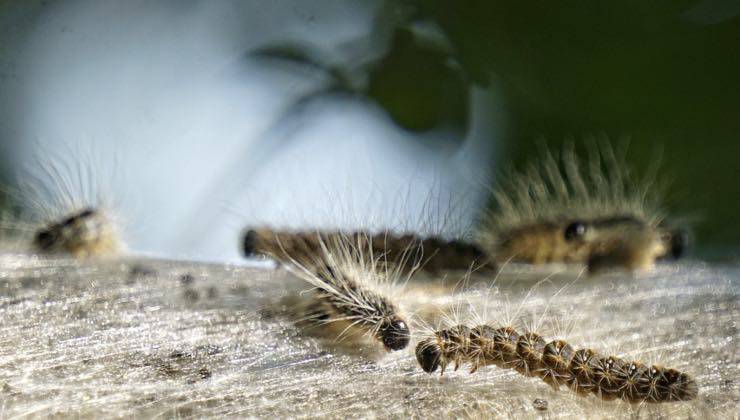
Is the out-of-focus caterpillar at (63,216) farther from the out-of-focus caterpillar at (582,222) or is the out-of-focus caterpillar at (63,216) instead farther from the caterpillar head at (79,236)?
the out-of-focus caterpillar at (582,222)

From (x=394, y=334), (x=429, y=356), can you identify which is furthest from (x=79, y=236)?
(x=429, y=356)

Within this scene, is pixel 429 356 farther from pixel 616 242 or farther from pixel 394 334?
pixel 616 242

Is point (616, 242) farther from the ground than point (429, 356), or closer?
farther from the ground

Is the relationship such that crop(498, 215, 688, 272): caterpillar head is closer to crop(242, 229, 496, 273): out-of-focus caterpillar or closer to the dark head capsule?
crop(242, 229, 496, 273): out-of-focus caterpillar

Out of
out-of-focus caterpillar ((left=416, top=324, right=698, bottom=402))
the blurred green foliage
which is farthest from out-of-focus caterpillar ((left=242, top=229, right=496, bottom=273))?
the blurred green foliage

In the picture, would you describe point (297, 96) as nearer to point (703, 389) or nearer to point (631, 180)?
point (631, 180)

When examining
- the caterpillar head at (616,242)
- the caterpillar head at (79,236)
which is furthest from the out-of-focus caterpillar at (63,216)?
the caterpillar head at (616,242)

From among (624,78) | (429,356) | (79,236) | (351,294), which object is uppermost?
(624,78)

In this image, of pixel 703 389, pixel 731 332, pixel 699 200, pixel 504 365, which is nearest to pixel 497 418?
pixel 504 365
